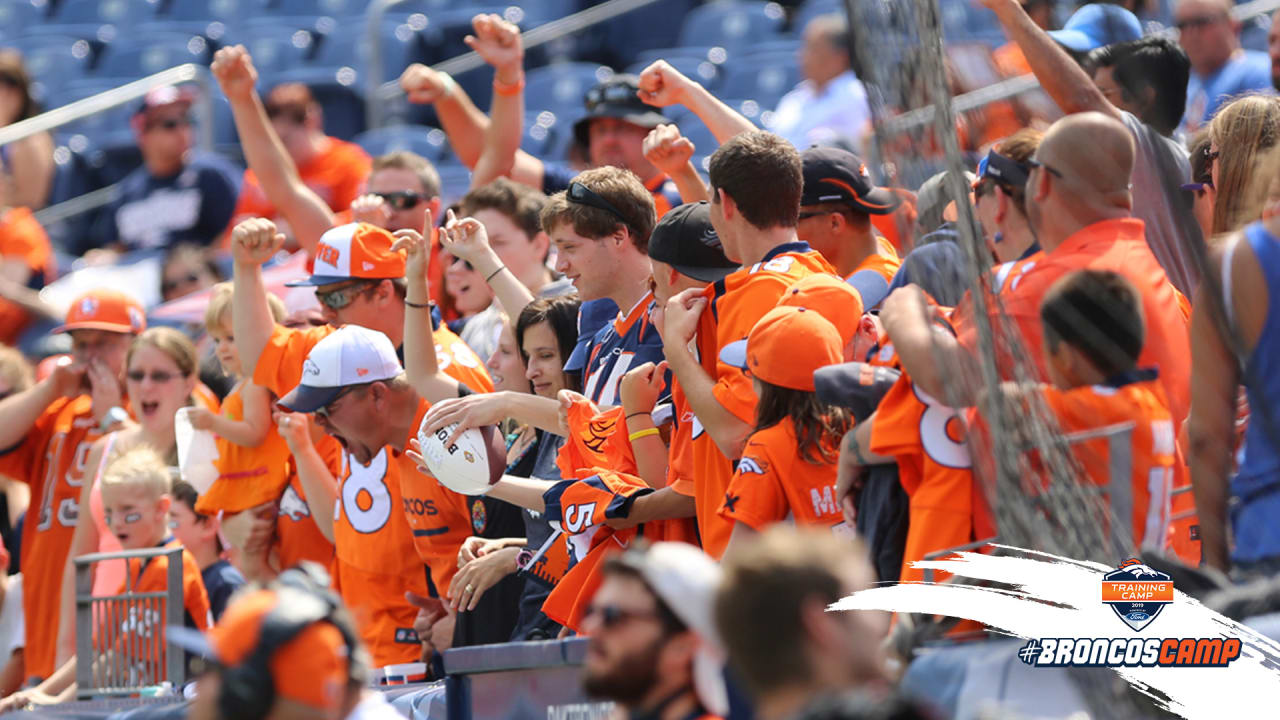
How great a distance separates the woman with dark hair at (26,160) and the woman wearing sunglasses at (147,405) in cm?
431

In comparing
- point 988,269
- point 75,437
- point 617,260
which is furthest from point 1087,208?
point 75,437

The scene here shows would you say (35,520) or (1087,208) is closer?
(1087,208)

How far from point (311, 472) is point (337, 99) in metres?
5.90

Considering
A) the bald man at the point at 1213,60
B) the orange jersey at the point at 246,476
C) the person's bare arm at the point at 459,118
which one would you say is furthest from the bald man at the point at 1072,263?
the person's bare arm at the point at 459,118

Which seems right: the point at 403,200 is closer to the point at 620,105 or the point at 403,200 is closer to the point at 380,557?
the point at 620,105

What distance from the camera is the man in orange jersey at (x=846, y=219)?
15.3 ft

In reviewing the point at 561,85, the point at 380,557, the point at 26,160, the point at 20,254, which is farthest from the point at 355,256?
the point at 26,160

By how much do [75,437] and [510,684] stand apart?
409 centimetres

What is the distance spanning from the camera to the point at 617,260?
16.5ft

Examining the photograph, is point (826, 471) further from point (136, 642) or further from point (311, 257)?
point (311, 257)

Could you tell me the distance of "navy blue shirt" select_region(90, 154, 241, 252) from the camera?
30.4ft

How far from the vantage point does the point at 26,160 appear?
1077 centimetres

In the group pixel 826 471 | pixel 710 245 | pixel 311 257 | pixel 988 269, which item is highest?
pixel 311 257

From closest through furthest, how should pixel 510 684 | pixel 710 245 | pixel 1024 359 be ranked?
pixel 1024 359 < pixel 510 684 < pixel 710 245
